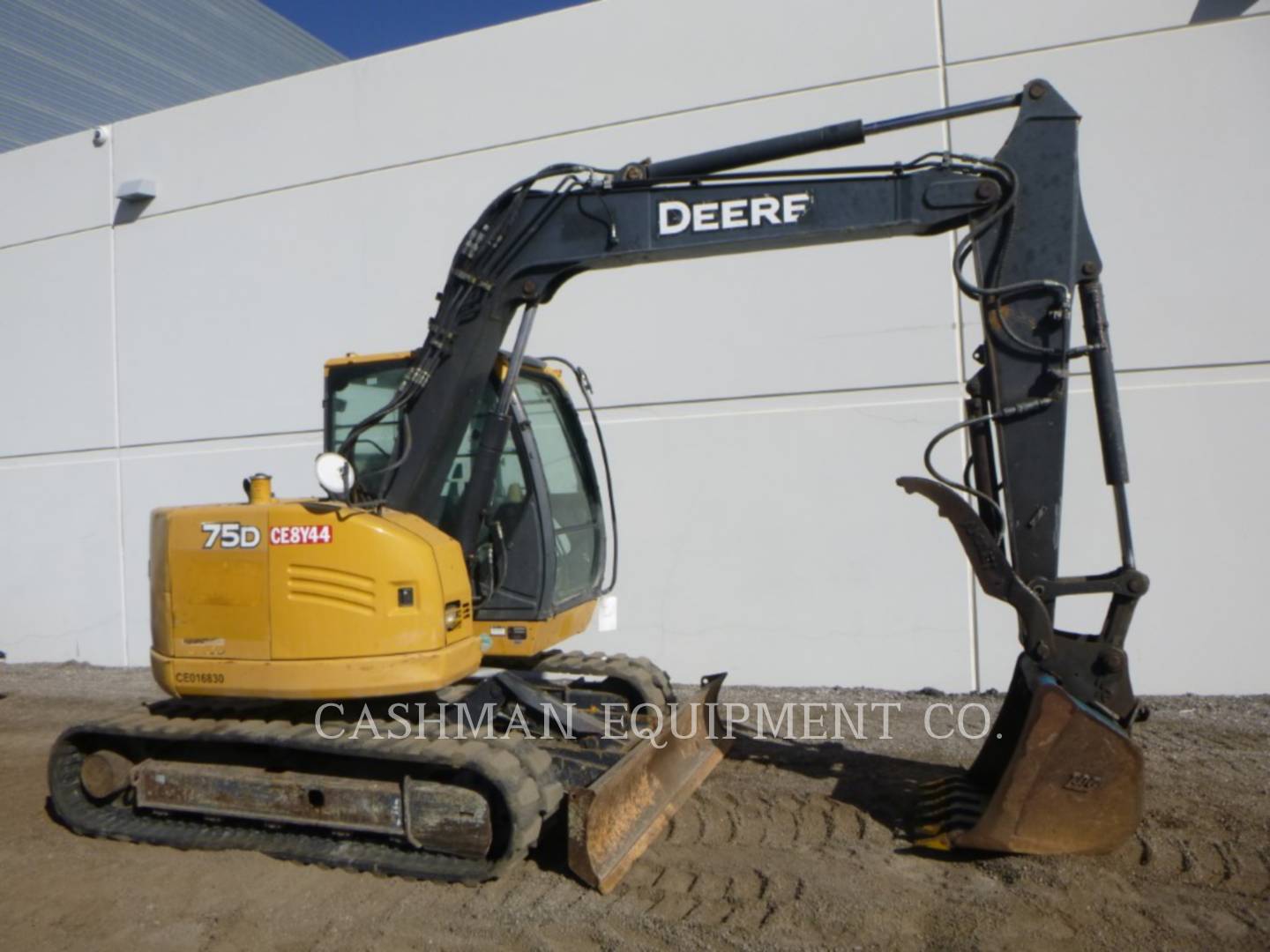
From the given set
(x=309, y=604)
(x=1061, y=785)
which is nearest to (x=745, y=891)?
(x=1061, y=785)

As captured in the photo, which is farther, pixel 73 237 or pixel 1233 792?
pixel 73 237

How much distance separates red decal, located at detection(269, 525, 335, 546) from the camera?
15.4 ft

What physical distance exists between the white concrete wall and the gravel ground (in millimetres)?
2422

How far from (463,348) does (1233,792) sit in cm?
435

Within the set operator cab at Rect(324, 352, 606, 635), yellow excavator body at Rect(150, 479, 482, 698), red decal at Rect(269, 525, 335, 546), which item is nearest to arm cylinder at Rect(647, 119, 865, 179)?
operator cab at Rect(324, 352, 606, 635)

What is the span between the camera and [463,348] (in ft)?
16.3

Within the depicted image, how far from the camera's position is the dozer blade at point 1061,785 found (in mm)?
4066

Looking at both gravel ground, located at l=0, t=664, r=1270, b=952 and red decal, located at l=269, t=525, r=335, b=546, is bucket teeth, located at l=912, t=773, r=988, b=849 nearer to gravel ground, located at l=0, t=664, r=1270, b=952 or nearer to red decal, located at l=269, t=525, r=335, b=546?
gravel ground, located at l=0, t=664, r=1270, b=952

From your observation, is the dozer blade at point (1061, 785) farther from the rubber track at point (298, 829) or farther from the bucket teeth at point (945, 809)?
the rubber track at point (298, 829)

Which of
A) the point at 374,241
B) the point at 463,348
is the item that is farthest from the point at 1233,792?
the point at 374,241

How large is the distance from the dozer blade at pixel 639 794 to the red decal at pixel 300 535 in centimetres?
159

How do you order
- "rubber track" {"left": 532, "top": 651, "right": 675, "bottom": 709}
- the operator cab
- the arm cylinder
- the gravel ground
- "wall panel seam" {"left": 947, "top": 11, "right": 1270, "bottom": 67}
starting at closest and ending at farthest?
the gravel ground
the arm cylinder
the operator cab
"rubber track" {"left": 532, "top": 651, "right": 675, "bottom": 709}
"wall panel seam" {"left": 947, "top": 11, "right": 1270, "bottom": 67}

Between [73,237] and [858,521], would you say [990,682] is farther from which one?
[73,237]

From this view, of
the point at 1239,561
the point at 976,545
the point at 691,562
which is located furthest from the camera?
the point at 691,562
